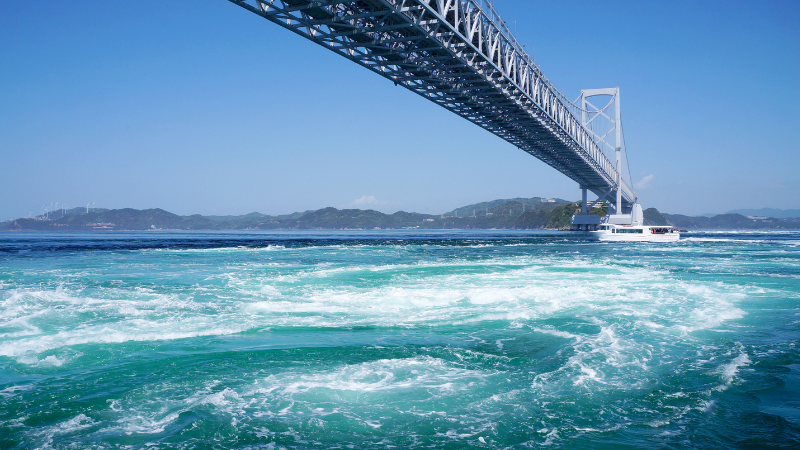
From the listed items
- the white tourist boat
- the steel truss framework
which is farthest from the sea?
the white tourist boat

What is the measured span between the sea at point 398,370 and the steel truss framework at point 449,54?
10.6 m

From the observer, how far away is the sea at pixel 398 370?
4.44m

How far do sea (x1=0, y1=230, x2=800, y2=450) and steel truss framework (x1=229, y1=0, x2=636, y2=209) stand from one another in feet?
34.7

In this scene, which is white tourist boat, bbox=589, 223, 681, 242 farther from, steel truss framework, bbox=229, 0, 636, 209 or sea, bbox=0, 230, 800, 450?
sea, bbox=0, 230, 800, 450

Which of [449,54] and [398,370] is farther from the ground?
[449,54]

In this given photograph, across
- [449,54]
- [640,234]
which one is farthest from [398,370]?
[640,234]

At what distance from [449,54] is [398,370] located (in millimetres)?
18583

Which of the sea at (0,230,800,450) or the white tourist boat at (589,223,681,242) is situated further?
the white tourist boat at (589,223,681,242)

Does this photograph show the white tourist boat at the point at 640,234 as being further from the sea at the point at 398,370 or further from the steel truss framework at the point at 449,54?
the sea at the point at 398,370

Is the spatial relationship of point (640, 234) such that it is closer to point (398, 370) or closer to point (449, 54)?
point (449, 54)

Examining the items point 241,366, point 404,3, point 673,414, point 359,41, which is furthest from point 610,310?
point 359,41

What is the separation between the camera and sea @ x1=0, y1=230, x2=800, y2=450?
14.6 feet

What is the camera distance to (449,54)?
22141 mm

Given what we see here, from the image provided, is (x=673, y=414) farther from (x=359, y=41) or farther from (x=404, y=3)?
(x=359, y=41)
